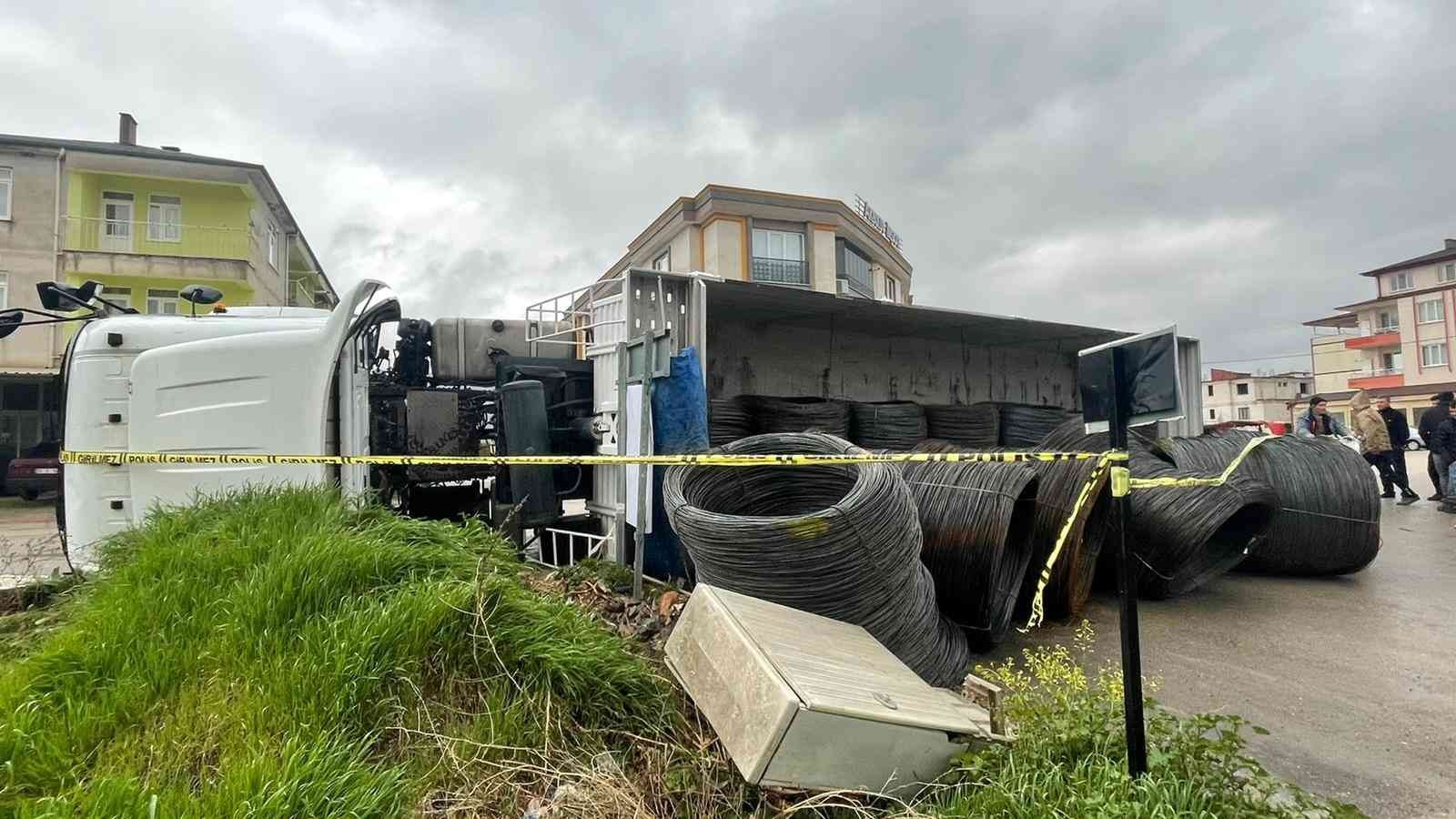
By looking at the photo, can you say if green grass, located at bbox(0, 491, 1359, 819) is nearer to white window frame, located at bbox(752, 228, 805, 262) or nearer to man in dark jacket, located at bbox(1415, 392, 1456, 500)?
man in dark jacket, located at bbox(1415, 392, 1456, 500)

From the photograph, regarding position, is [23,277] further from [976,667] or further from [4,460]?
[976,667]

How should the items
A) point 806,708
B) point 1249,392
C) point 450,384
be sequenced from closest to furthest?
point 806,708 → point 450,384 → point 1249,392

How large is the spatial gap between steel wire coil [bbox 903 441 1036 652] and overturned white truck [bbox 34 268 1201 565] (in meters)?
2.26

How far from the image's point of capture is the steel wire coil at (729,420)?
785 centimetres

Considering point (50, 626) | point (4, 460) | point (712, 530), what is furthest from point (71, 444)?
point (4, 460)

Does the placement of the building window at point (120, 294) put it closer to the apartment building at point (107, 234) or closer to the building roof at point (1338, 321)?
the apartment building at point (107, 234)

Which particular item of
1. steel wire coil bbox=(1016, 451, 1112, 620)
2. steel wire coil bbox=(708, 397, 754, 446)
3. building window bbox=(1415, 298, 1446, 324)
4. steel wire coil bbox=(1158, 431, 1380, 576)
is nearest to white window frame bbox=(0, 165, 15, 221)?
steel wire coil bbox=(708, 397, 754, 446)

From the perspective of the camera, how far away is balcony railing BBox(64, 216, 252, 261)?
20.6 metres

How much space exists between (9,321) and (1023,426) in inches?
442

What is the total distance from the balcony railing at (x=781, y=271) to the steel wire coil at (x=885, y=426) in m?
18.9

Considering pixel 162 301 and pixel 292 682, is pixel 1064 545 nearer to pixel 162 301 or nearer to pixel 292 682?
pixel 292 682

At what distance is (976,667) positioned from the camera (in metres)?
3.86

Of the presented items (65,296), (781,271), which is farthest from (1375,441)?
(781,271)

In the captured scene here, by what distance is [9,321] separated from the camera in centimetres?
529
